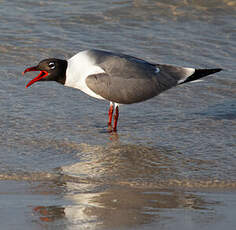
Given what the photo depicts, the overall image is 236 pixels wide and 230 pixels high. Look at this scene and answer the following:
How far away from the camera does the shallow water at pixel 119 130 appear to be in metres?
3.82

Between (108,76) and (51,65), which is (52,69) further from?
(108,76)

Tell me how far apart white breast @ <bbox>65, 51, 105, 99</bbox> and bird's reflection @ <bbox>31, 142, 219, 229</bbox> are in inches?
35.1

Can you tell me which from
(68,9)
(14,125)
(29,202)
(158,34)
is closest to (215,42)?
(158,34)

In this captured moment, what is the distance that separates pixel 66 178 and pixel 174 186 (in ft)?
2.80

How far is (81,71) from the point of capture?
6.27 metres

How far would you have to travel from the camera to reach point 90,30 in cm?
982

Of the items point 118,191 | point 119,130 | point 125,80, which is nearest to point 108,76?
point 125,80

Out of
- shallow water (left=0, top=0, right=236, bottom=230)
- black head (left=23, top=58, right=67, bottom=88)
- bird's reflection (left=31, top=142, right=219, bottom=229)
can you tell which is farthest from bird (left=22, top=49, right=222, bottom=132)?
bird's reflection (left=31, top=142, right=219, bottom=229)

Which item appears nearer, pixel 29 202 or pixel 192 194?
pixel 29 202

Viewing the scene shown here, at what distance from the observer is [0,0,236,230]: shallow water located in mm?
3824

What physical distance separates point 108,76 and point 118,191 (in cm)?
218

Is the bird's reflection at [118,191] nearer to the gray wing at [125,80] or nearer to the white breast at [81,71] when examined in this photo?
the gray wing at [125,80]

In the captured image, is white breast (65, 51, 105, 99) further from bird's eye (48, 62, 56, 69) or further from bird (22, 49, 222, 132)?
bird's eye (48, 62, 56, 69)

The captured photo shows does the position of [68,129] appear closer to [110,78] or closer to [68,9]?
[110,78]
